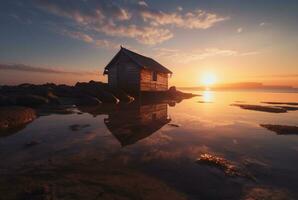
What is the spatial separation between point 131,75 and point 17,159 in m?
22.6

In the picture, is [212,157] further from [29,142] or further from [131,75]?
[131,75]

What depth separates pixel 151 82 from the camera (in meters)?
31.1

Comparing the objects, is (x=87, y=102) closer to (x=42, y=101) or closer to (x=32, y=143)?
(x=42, y=101)

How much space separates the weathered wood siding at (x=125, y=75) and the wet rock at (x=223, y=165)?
2165 cm

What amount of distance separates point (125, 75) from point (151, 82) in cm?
506

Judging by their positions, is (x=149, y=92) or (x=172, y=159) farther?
Answer: (x=149, y=92)

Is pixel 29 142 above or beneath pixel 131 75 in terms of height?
beneath

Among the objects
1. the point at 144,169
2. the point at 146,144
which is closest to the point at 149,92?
the point at 146,144

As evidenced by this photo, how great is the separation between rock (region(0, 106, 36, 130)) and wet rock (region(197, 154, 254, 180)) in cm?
823

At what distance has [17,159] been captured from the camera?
5.29m

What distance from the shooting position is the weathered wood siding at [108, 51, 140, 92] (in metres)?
27.1

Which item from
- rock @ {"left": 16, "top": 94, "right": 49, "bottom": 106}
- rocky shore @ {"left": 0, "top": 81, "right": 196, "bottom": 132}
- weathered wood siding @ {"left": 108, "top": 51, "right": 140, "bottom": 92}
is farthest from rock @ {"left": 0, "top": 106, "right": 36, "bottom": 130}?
weathered wood siding @ {"left": 108, "top": 51, "right": 140, "bottom": 92}

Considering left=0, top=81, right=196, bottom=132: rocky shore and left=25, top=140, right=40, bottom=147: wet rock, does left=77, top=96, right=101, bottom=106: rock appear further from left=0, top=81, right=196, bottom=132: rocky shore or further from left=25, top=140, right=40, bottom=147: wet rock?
left=25, top=140, right=40, bottom=147: wet rock

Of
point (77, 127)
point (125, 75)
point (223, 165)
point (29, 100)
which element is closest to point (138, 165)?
point (223, 165)
